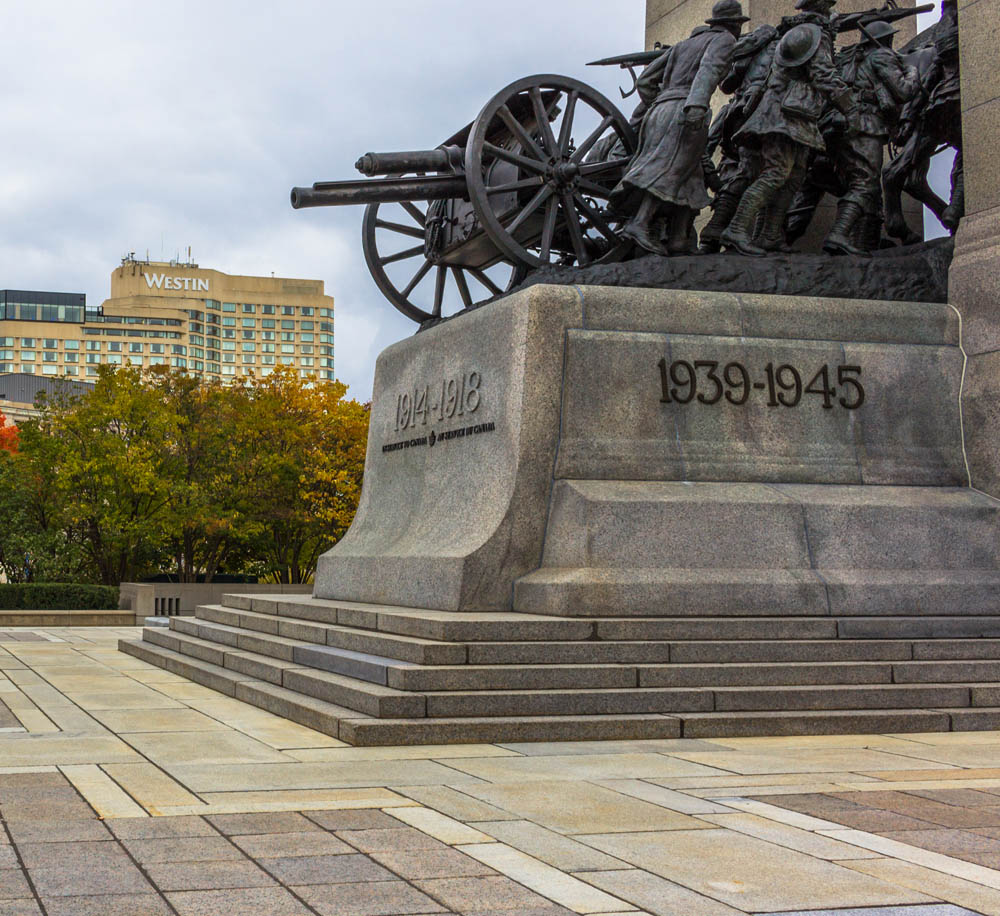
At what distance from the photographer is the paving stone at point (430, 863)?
4797 mm

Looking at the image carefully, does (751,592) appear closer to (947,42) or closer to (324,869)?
(324,869)

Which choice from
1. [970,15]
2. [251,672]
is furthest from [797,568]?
[970,15]

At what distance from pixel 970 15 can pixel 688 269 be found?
3851 mm

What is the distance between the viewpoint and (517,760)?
A: 7.58 m

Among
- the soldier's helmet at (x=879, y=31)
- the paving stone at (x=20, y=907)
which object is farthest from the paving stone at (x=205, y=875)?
the soldier's helmet at (x=879, y=31)

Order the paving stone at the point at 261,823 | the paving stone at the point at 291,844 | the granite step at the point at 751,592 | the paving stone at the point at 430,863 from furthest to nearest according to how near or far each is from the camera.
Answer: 1. the granite step at the point at 751,592
2. the paving stone at the point at 261,823
3. the paving stone at the point at 291,844
4. the paving stone at the point at 430,863

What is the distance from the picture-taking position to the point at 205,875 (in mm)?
4711

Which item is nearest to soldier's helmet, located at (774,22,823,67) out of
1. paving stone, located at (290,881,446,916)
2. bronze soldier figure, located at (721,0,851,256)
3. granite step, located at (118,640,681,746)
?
bronze soldier figure, located at (721,0,851,256)

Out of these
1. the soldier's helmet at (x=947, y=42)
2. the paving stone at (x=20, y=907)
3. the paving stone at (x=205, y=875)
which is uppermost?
the soldier's helmet at (x=947, y=42)

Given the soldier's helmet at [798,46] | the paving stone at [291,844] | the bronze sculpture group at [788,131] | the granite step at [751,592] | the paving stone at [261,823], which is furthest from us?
the bronze sculpture group at [788,131]

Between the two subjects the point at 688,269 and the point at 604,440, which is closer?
the point at 604,440

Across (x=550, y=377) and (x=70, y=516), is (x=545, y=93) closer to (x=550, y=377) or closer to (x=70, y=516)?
(x=550, y=377)

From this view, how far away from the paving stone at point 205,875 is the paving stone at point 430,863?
48 cm

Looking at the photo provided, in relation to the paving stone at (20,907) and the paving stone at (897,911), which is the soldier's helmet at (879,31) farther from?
the paving stone at (20,907)
